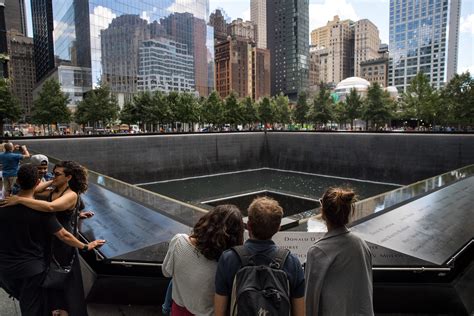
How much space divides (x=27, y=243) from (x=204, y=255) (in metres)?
1.55

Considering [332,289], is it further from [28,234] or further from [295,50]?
[295,50]

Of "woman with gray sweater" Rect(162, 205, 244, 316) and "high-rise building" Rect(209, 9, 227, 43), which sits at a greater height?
"high-rise building" Rect(209, 9, 227, 43)

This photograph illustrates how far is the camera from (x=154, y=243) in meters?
4.29

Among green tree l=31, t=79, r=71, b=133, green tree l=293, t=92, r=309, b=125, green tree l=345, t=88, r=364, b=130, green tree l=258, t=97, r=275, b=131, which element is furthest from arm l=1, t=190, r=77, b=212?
green tree l=293, t=92, r=309, b=125

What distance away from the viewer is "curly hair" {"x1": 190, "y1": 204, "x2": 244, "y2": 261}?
6.81 feet

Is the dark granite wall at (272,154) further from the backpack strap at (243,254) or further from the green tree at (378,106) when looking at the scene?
the backpack strap at (243,254)

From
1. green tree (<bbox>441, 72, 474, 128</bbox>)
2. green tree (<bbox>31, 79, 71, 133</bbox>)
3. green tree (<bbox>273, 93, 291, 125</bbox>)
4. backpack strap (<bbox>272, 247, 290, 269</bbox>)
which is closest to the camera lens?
backpack strap (<bbox>272, 247, 290, 269</bbox>)

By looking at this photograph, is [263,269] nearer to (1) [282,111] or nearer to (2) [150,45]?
(1) [282,111]

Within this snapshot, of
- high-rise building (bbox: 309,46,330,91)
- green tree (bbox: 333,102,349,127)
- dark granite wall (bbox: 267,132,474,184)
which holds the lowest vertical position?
dark granite wall (bbox: 267,132,474,184)

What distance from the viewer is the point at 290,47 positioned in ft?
472

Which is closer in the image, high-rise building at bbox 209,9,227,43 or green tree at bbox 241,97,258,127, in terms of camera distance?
green tree at bbox 241,97,258,127

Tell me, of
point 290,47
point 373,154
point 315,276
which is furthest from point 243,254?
point 290,47

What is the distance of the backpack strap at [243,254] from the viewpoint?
187 centimetres

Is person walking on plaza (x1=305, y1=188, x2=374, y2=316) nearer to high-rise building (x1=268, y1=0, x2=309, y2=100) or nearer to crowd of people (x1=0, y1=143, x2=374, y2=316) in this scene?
crowd of people (x1=0, y1=143, x2=374, y2=316)
